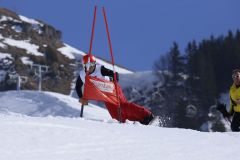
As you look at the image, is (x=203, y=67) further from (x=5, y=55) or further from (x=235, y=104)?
(x=235, y=104)

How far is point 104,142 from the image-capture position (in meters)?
6.32

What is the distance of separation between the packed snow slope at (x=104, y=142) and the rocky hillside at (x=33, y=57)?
55.7 metres

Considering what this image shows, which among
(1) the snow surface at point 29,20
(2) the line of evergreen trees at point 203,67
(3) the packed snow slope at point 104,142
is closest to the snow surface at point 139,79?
(2) the line of evergreen trees at point 203,67

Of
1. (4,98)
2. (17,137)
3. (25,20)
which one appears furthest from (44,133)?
(25,20)

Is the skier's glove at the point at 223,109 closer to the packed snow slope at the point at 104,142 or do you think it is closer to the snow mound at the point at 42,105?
the packed snow slope at the point at 104,142

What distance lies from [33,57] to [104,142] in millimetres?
94400

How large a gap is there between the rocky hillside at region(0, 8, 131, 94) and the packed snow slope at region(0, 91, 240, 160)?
5571 centimetres

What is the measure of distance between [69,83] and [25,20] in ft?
156

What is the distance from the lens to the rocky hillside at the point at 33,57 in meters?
81.4

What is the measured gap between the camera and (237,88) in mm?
10195

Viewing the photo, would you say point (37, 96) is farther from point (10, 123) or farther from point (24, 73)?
point (24, 73)

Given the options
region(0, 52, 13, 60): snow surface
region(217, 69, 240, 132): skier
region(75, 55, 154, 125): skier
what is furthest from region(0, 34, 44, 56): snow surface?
region(217, 69, 240, 132): skier

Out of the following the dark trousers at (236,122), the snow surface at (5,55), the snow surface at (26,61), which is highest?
the snow surface at (5,55)

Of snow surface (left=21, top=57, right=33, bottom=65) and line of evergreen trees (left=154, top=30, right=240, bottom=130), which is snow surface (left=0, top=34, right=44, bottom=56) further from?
line of evergreen trees (left=154, top=30, right=240, bottom=130)
